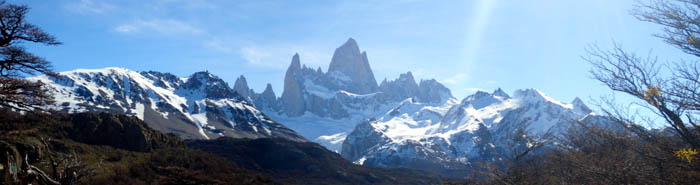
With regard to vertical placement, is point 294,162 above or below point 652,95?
above

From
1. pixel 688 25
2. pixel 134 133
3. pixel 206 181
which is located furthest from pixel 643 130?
pixel 134 133

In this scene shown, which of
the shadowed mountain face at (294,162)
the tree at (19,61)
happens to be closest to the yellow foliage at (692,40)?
the tree at (19,61)

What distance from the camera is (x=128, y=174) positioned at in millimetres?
45094

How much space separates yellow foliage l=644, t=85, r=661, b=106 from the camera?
11202 millimetres

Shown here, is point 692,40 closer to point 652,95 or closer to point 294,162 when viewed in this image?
point 652,95

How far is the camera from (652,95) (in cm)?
1141

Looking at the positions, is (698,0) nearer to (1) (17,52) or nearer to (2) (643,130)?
(2) (643,130)

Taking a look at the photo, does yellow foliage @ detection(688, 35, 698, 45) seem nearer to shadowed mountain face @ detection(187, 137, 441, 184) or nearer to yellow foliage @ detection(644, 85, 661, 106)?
yellow foliage @ detection(644, 85, 661, 106)

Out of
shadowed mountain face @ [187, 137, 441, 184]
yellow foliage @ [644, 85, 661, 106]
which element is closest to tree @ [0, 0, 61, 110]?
yellow foliage @ [644, 85, 661, 106]

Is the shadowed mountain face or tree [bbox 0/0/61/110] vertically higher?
the shadowed mountain face

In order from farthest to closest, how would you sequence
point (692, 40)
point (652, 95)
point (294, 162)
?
point (294, 162) → point (652, 95) → point (692, 40)

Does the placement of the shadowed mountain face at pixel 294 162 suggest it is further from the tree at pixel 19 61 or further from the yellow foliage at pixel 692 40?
the yellow foliage at pixel 692 40

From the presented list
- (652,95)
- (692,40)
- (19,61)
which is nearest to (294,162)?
(19,61)

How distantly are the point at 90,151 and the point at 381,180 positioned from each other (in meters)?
96.3
